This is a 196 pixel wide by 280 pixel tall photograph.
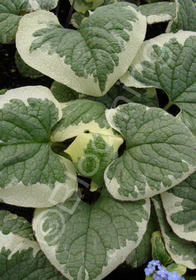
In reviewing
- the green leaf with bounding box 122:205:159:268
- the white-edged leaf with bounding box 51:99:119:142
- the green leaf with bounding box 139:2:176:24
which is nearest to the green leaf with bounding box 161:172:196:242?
the green leaf with bounding box 122:205:159:268

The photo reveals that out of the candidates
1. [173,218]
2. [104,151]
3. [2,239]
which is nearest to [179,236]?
[173,218]

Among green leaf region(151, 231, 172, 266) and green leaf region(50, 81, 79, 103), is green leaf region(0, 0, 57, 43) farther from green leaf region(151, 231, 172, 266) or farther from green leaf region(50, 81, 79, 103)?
green leaf region(151, 231, 172, 266)

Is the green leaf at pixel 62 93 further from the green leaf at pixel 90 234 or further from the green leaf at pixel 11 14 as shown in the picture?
the green leaf at pixel 90 234

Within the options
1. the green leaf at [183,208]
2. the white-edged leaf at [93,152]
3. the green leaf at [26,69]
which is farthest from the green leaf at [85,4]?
the green leaf at [183,208]

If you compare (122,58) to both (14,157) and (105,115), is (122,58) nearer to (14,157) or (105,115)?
(105,115)

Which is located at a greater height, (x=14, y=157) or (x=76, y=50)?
(x=76, y=50)

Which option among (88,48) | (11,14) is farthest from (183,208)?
(11,14)

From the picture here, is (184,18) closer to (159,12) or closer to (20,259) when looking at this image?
(159,12)
